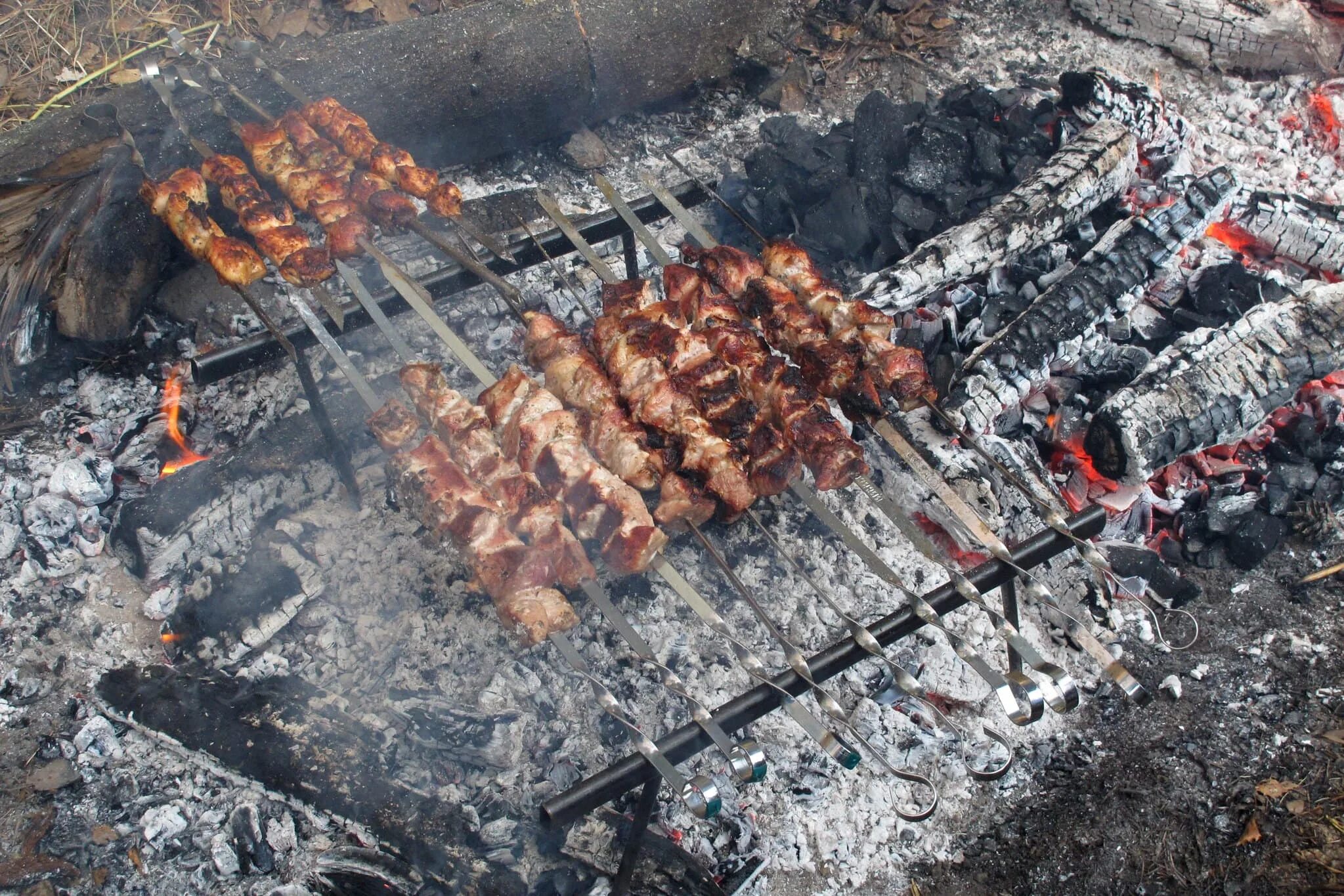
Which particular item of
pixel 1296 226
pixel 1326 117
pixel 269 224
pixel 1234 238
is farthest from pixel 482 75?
pixel 1326 117

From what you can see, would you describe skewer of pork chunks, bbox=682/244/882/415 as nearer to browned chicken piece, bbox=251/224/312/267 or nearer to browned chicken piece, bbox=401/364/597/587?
browned chicken piece, bbox=401/364/597/587

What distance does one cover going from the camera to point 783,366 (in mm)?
3625

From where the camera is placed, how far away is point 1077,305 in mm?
4738

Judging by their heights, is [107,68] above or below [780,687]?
above

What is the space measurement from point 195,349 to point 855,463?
3.99m

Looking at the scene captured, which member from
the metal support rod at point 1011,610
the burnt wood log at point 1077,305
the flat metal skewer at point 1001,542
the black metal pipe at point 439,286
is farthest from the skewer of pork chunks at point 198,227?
the metal support rod at point 1011,610

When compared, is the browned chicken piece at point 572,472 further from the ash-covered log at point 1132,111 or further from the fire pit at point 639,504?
the ash-covered log at point 1132,111

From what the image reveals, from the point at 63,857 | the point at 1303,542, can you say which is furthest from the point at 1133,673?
the point at 63,857

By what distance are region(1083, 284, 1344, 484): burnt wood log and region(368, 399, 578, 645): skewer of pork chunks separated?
2966mm

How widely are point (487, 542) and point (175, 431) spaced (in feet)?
8.02

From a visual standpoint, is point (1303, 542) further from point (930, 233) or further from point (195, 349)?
point (195, 349)

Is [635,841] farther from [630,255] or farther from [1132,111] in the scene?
[1132,111]

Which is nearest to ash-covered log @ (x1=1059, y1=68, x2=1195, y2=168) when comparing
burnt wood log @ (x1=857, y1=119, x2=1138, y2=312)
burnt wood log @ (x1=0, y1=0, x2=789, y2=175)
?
burnt wood log @ (x1=857, y1=119, x2=1138, y2=312)

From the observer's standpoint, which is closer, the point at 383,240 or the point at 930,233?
the point at 930,233
